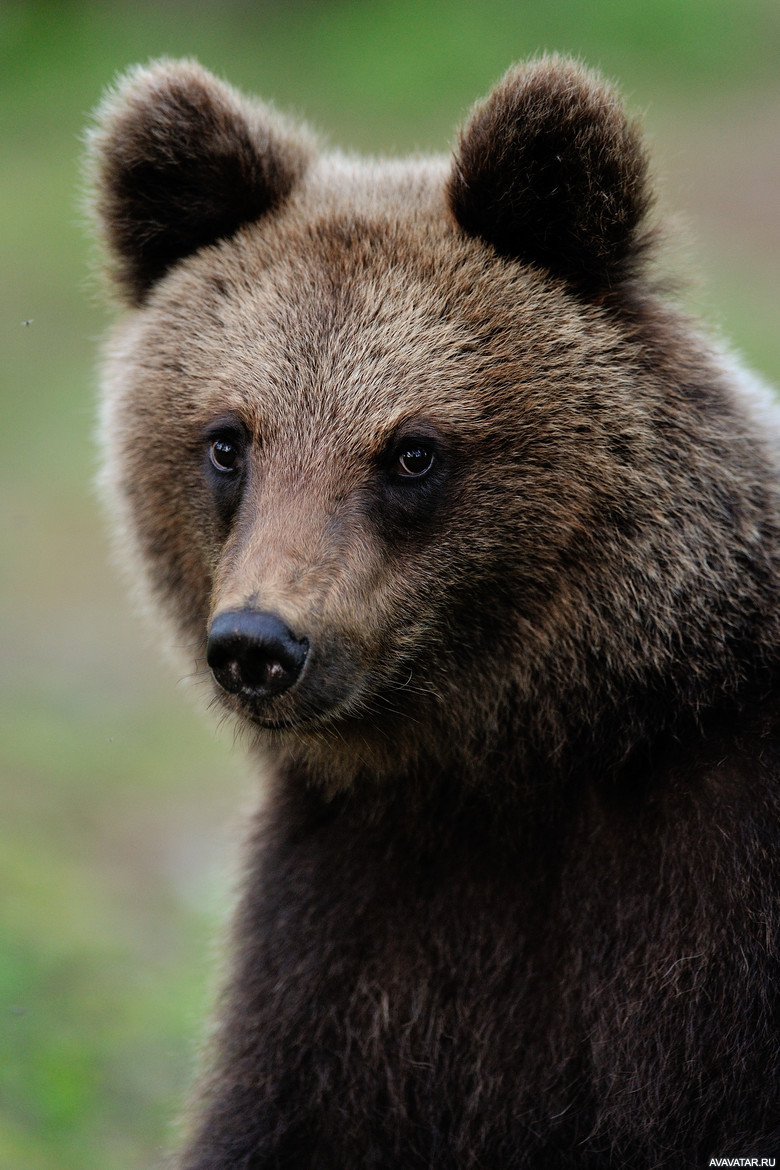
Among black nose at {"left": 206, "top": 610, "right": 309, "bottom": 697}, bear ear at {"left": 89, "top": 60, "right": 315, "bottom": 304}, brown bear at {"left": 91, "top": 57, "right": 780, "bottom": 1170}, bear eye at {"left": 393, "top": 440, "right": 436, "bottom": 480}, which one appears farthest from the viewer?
bear ear at {"left": 89, "top": 60, "right": 315, "bottom": 304}

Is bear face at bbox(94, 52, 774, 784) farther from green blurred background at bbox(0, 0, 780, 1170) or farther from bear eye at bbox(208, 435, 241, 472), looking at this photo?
green blurred background at bbox(0, 0, 780, 1170)

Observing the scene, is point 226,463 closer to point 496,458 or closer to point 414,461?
point 414,461

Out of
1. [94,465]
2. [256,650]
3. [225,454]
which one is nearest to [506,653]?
[256,650]

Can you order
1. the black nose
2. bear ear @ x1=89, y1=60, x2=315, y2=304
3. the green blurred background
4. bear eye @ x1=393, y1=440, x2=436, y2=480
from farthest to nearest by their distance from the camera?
the green blurred background → bear ear @ x1=89, y1=60, x2=315, y2=304 → bear eye @ x1=393, y1=440, x2=436, y2=480 → the black nose

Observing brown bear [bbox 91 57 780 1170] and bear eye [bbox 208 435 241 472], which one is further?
bear eye [bbox 208 435 241 472]

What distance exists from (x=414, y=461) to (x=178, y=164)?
4.57 feet

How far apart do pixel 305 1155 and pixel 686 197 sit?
48.3 feet

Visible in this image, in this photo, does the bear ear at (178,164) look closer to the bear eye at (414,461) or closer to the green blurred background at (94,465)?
the green blurred background at (94,465)

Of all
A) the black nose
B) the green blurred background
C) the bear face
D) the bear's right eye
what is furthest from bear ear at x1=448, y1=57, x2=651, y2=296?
the black nose

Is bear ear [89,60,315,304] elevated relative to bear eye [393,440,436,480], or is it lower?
elevated

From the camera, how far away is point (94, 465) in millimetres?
15016

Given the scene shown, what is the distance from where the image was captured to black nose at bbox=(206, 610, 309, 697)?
3.71 metres

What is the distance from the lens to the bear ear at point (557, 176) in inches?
165

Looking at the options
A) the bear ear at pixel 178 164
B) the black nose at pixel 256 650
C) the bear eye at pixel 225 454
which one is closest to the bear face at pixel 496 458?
the bear eye at pixel 225 454
